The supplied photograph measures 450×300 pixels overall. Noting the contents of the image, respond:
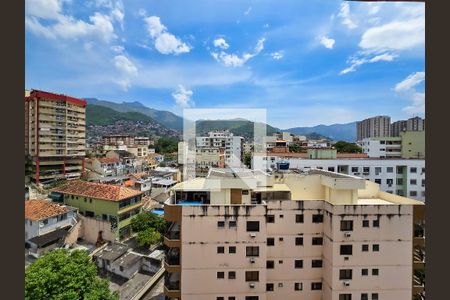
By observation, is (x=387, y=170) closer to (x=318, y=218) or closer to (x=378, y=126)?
(x=318, y=218)

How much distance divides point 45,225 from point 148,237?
353 centimetres

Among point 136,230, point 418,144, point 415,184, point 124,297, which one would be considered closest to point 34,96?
point 136,230

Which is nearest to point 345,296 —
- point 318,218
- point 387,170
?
point 318,218

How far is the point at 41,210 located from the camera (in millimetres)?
9188

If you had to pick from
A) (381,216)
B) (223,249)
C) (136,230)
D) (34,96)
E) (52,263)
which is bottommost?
(136,230)

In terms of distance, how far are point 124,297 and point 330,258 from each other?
5633mm

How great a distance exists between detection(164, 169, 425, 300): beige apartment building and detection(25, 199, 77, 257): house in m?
5.97

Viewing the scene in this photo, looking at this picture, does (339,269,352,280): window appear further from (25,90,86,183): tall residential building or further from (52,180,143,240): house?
(25,90,86,183): tall residential building

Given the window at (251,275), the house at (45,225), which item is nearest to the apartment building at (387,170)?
the window at (251,275)

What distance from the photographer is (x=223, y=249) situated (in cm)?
499

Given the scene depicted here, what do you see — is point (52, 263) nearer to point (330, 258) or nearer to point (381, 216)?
point (330, 258)

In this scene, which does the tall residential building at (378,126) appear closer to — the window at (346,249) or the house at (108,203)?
the house at (108,203)

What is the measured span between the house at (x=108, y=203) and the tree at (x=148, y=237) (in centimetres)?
95

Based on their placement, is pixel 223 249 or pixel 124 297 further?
pixel 124 297
